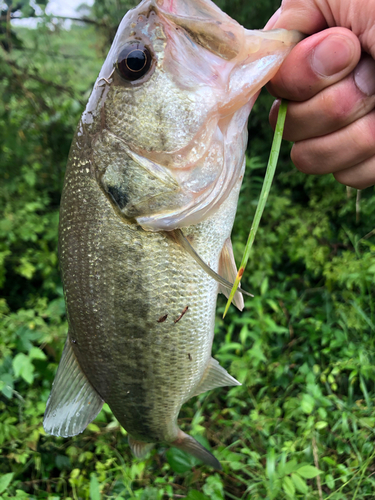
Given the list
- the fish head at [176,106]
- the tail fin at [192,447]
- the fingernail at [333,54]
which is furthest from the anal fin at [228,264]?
the tail fin at [192,447]

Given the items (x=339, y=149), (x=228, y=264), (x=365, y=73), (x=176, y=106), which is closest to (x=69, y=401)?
(x=228, y=264)

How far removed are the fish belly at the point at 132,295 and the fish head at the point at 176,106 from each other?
0.22 feet

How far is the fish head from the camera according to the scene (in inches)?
30.7

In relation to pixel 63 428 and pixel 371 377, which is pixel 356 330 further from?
pixel 63 428

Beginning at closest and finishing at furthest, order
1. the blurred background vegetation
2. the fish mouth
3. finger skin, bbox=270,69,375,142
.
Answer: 1. the fish mouth
2. finger skin, bbox=270,69,375,142
3. the blurred background vegetation

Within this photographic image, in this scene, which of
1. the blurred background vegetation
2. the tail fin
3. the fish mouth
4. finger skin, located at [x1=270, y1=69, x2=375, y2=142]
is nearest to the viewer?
the fish mouth

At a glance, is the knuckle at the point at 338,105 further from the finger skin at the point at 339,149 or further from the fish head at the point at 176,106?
the fish head at the point at 176,106

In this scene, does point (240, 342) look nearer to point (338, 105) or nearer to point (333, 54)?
point (338, 105)

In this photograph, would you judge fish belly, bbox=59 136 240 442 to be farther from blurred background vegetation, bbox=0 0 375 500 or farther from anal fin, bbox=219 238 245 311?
blurred background vegetation, bbox=0 0 375 500

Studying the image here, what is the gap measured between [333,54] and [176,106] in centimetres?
38

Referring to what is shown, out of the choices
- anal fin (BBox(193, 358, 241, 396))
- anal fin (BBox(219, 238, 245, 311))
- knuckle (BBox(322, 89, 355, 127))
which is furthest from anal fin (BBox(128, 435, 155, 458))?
knuckle (BBox(322, 89, 355, 127))

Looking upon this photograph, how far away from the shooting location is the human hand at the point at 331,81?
78 centimetres

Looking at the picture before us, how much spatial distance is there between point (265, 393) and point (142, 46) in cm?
199

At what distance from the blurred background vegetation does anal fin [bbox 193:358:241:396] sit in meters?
0.49
